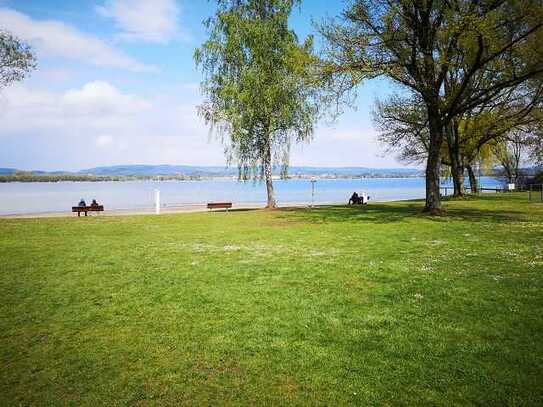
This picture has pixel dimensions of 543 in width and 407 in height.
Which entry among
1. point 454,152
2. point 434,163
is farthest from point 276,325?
point 454,152

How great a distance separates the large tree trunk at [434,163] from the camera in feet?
89.1

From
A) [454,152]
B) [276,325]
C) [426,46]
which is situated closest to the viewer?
[276,325]

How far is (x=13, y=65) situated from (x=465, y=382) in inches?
1388

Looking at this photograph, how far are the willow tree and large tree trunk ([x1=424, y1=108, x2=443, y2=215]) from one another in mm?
11266

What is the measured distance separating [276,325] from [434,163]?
22559mm

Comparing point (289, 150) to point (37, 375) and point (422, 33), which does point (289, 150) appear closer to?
point (422, 33)

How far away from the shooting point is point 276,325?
834 cm

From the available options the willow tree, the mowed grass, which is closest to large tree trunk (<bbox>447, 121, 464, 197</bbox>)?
the willow tree

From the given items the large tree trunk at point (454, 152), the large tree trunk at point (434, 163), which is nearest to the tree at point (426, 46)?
the large tree trunk at point (434, 163)

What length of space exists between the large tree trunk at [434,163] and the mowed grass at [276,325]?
1127 centimetres

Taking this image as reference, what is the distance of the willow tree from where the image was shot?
34.8m

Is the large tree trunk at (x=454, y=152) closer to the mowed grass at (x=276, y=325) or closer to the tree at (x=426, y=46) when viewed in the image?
the tree at (x=426, y=46)

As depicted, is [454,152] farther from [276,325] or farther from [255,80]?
[276,325]

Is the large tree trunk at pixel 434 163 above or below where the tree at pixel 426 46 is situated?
below
